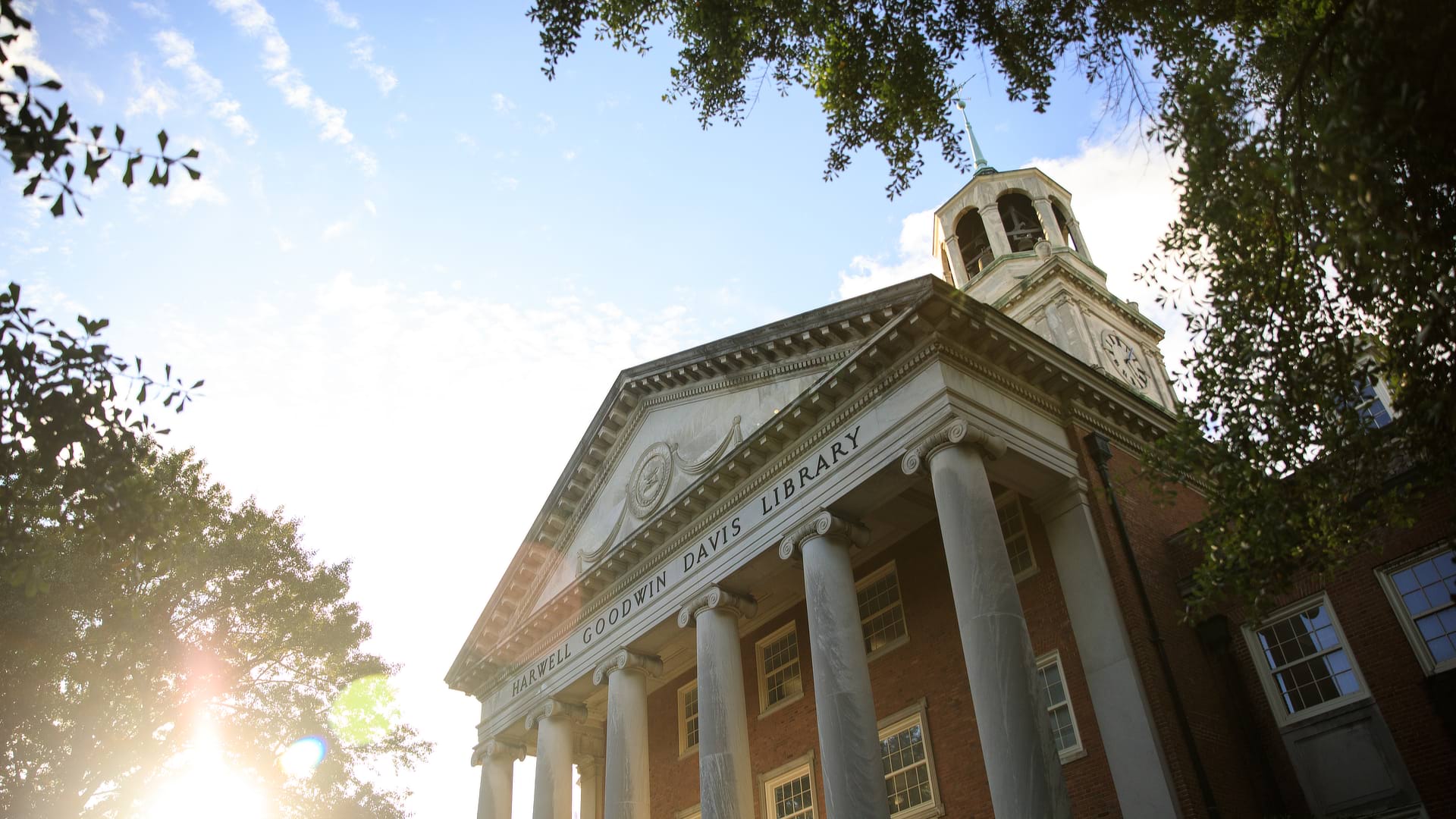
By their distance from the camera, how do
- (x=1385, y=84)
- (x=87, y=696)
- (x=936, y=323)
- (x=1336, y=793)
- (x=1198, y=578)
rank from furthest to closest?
(x=87, y=696)
(x=936, y=323)
(x=1336, y=793)
(x=1198, y=578)
(x=1385, y=84)

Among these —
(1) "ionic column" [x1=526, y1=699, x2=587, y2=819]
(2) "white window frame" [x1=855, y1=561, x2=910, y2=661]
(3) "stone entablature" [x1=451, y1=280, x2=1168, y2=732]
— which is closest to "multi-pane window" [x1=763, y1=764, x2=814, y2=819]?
(2) "white window frame" [x1=855, y1=561, x2=910, y2=661]

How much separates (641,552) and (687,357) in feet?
14.8

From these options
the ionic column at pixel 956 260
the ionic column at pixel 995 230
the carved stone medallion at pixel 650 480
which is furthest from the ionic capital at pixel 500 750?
the ionic column at pixel 995 230

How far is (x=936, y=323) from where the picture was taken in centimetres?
1576

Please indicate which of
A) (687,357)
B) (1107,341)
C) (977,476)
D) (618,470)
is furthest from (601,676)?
(1107,341)

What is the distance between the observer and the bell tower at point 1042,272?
1088 inches

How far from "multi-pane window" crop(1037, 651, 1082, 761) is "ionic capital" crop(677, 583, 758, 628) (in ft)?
18.4

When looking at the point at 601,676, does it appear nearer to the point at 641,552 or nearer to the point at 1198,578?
the point at 641,552

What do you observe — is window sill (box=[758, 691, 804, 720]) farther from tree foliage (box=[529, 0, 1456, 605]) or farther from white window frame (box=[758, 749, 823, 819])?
tree foliage (box=[529, 0, 1456, 605])

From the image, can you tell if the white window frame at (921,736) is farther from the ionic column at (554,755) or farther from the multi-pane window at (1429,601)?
the ionic column at (554,755)

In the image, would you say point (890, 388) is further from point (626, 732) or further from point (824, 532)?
point (626, 732)

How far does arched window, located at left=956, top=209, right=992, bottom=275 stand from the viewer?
102 feet

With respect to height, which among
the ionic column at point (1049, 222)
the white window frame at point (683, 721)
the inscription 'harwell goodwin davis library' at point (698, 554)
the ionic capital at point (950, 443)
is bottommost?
the white window frame at point (683, 721)

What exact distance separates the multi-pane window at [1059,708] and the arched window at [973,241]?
17.7m
